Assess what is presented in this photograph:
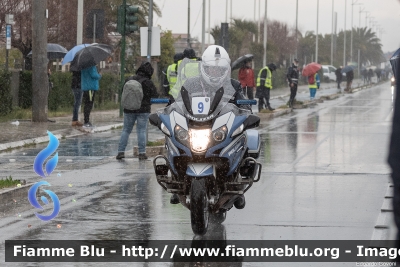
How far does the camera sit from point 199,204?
26.3ft

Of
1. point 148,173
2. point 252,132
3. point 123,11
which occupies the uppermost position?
point 123,11

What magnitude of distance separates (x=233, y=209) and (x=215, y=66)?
2037mm

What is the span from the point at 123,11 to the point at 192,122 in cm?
1505

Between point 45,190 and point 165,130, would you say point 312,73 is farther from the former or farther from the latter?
point 165,130

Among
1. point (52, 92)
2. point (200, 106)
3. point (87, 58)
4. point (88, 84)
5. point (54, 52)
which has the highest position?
point (54, 52)

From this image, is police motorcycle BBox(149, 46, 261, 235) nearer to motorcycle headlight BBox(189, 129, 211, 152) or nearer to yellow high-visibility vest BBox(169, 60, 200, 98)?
motorcycle headlight BBox(189, 129, 211, 152)

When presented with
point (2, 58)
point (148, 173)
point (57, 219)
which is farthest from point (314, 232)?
point (2, 58)

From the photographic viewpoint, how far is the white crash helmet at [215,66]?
8.90 meters

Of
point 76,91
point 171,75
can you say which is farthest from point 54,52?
point 171,75

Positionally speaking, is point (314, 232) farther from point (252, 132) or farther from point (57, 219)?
point (57, 219)

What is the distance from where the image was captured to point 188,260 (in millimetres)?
7656

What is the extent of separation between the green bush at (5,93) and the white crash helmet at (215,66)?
16.3 m

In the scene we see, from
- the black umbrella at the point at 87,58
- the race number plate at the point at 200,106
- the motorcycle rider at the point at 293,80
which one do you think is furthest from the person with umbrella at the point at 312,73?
the race number plate at the point at 200,106

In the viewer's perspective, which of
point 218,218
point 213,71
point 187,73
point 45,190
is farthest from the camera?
point 45,190
